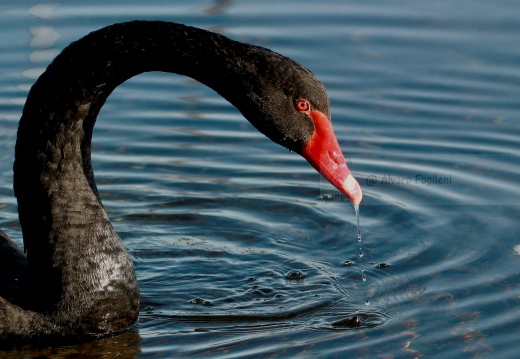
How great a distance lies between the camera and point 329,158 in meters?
6.43

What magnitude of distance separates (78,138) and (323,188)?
296cm

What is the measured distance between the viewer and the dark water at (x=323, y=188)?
682 cm

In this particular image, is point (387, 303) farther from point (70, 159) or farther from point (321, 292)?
point (70, 159)

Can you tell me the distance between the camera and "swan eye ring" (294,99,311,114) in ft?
20.3

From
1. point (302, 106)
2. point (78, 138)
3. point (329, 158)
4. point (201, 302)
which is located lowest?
point (201, 302)

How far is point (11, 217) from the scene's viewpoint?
8656mm

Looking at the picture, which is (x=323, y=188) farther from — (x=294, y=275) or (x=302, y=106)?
(x=302, y=106)

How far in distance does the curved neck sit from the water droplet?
1188mm

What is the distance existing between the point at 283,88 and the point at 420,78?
196 inches

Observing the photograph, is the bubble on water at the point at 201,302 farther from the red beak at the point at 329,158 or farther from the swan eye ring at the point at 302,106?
the swan eye ring at the point at 302,106

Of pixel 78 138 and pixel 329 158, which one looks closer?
pixel 329 158

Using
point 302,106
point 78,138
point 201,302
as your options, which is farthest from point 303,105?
point 201,302

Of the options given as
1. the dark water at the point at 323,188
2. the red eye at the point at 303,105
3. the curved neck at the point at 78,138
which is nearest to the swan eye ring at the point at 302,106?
the red eye at the point at 303,105

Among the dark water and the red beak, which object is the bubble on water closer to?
the dark water
